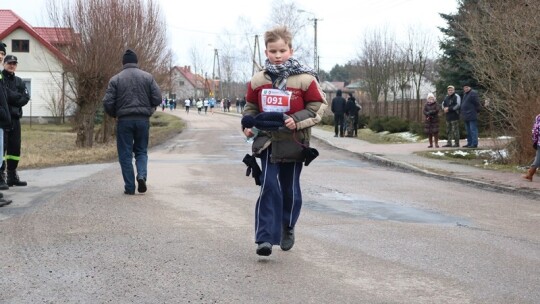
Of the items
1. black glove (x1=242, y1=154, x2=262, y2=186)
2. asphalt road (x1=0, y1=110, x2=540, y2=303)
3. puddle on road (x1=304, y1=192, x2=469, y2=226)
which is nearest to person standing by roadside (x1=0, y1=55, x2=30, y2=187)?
asphalt road (x1=0, y1=110, x2=540, y2=303)

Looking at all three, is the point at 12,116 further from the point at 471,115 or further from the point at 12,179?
the point at 471,115

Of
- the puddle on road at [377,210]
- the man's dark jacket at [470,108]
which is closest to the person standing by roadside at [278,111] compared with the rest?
the puddle on road at [377,210]

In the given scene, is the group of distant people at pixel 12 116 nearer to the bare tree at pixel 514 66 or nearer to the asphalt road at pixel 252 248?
the asphalt road at pixel 252 248

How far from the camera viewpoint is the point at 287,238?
5.96 meters

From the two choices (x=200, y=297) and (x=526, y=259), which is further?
(x=526, y=259)

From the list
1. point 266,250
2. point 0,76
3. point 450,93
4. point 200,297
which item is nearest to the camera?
point 200,297

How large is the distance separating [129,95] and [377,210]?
143 inches

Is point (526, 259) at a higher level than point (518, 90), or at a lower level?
lower

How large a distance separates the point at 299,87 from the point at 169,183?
593 centimetres

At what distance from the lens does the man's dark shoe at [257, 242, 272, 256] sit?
559 centimetres

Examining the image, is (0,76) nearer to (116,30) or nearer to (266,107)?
(266,107)

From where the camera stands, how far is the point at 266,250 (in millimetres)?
5598

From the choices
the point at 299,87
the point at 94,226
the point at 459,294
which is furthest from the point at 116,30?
the point at 459,294

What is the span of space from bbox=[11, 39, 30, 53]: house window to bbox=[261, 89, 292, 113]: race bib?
46.1 m
